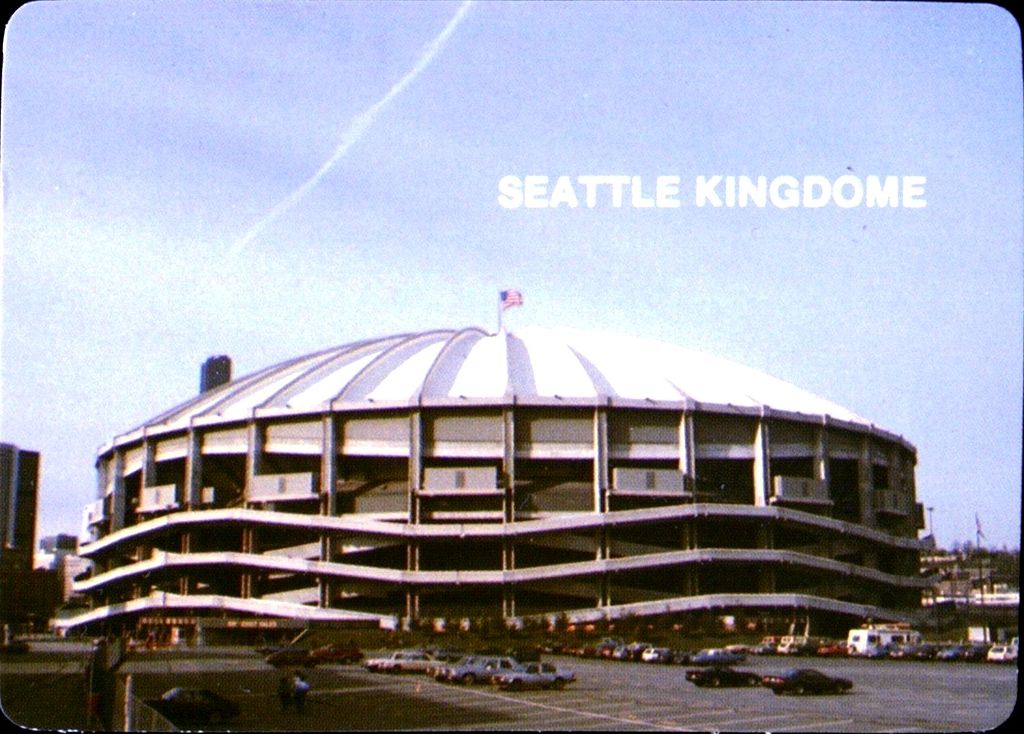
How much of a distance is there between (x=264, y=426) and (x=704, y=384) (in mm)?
15389

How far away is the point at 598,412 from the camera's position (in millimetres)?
36594

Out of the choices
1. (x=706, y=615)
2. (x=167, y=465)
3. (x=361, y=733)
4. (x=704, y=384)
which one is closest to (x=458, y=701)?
(x=361, y=733)

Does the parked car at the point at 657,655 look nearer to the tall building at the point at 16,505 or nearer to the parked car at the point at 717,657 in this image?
the parked car at the point at 717,657

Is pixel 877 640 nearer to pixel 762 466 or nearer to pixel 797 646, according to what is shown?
pixel 797 646

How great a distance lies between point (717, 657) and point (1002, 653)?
549 cm

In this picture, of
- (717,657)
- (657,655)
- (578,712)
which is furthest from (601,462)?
(578,712)

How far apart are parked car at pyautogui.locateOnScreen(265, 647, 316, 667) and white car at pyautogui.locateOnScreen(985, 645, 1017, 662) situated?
1293cm

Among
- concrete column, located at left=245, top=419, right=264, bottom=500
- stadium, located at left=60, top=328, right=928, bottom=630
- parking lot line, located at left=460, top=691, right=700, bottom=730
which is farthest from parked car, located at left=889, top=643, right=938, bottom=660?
concrete column, located at left=245, top=419, right=264, bottom=500

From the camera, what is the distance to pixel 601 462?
36219 mm

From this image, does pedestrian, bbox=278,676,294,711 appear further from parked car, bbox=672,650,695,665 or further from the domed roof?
the domed roof

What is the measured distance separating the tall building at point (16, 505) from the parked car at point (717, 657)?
42.1ft

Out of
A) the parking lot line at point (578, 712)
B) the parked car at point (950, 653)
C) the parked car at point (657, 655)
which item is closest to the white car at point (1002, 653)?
the parked car at point (950, 653)

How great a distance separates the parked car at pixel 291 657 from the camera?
2169cm

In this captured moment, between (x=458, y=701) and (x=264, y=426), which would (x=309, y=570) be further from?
(x=458, y=701)
